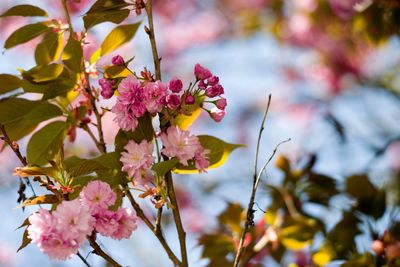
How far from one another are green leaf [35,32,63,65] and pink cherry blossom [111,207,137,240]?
0.91 feet

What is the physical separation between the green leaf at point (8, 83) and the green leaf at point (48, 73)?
0.14ft

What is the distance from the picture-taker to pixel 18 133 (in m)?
0.93

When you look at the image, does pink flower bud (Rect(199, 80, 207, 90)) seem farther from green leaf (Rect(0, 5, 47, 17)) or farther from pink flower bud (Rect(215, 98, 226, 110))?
green leaf (Rect(0, 5, 47, 17))

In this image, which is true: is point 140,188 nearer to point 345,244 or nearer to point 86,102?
point 86,102

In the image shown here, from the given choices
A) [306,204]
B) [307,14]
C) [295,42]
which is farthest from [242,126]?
[306,204]

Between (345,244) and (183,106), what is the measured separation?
54 centimetres

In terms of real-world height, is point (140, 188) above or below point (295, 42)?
Result: above

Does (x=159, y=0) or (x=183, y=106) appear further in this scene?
(x=159, y=0)

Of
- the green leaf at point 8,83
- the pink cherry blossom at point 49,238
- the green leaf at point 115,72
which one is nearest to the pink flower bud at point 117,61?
the green leaf at point 115,72

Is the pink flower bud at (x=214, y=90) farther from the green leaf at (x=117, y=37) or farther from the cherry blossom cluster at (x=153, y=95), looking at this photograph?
the green leaf at (x=117, y=37)

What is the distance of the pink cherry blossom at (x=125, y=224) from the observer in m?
0.83

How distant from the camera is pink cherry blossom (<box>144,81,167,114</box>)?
2.76 feet

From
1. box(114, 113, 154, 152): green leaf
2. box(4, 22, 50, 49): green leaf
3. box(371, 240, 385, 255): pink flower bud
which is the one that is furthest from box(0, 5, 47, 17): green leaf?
box(371, 240, 385, 255): pink flower bud

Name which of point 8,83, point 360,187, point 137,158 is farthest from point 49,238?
point 360,187
